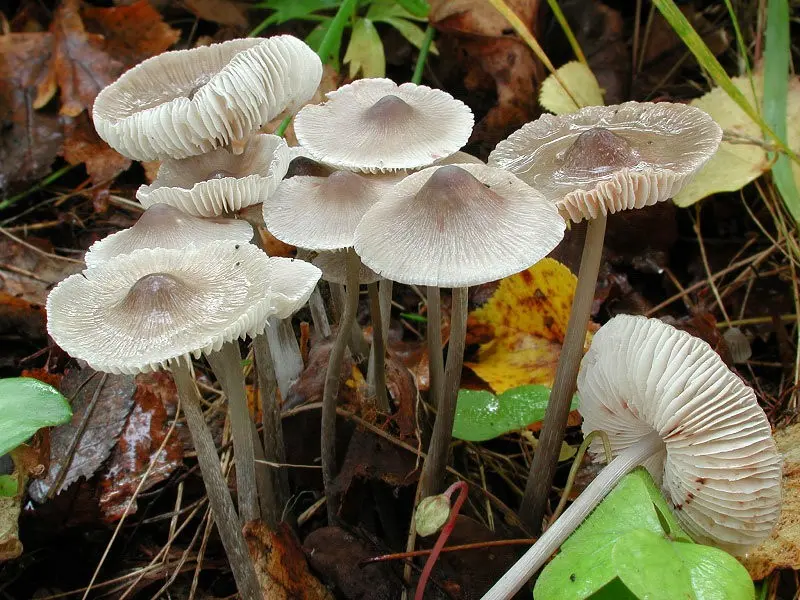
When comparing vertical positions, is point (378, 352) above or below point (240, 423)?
below

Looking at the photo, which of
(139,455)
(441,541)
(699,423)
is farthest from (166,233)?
(699,423)

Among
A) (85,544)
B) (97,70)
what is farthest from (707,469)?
(97,70)

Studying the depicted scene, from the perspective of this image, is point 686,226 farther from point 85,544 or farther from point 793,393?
point 85,544

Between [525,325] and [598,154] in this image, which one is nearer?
[598,154]

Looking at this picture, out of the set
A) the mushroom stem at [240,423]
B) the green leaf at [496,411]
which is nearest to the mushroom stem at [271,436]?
the mushroom stem at [240,423]

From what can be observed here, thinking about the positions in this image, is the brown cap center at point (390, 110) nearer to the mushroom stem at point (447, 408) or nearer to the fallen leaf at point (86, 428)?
the mushroom stem at point (447, 408)

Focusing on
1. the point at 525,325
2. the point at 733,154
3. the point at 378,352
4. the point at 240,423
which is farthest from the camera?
the point at 733,154

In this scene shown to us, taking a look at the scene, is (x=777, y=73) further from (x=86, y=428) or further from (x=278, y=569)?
(x=86, y=428)
